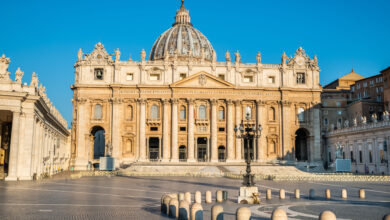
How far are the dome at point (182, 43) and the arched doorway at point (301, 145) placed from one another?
30.4 meters

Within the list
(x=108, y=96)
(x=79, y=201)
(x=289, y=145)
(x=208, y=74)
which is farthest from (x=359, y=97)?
(x=79, y=201)

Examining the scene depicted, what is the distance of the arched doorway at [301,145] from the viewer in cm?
7138

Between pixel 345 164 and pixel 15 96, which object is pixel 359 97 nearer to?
pixel 345 164

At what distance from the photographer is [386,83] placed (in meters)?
67.3

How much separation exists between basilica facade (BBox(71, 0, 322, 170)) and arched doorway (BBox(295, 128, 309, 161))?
2662 mm

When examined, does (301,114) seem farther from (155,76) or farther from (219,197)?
(219,197)

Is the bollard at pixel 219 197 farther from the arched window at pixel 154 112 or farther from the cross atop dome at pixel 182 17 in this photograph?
the cross atop dome at pixel 182 17

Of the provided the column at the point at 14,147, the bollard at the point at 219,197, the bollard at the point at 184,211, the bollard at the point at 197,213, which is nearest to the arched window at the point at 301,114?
the column at the point at 14,147

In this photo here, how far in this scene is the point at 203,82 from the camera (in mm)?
65625

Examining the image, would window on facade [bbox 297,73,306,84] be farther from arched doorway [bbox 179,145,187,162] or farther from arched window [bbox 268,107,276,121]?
arched doorway [bbox 179,145,187,162]

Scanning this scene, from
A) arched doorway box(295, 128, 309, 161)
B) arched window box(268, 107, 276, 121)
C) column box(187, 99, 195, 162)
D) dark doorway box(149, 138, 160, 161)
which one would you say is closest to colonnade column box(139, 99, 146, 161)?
dark doorway box(149, 138, 160, 161)

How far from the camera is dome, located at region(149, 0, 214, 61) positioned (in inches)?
3728

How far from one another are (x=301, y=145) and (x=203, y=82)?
823 inches

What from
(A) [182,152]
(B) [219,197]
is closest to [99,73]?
(A) [182,152]
